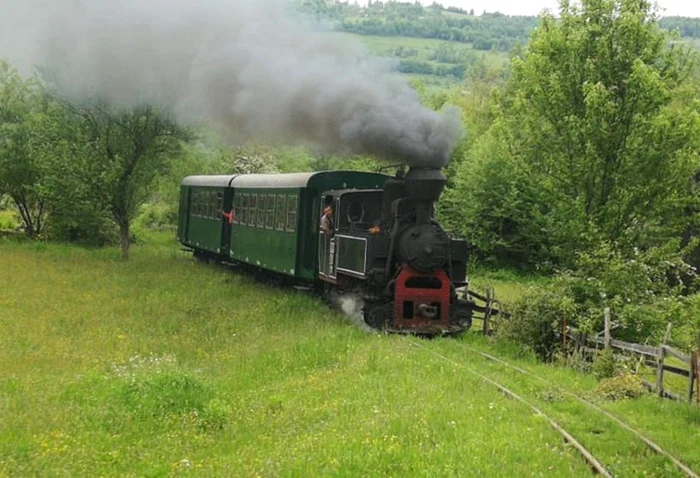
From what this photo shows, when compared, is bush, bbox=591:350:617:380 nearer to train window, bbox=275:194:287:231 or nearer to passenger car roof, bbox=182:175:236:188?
train window, bbox=275:194:287:231

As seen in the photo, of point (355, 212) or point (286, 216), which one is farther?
point (286, 216)

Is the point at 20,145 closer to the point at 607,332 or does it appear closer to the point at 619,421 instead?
the point at 607,332

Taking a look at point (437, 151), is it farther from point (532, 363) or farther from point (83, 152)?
point (83, 152)

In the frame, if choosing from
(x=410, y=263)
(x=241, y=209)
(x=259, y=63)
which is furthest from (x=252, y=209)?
(x=410, y=263)

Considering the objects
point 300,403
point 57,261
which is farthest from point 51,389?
point 57,261

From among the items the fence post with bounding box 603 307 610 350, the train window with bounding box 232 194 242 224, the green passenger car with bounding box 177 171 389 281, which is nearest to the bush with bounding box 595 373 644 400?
the fence post with bounding box 603 307 610 350

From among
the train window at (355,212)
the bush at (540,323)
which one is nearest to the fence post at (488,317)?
the bush at (540,323)

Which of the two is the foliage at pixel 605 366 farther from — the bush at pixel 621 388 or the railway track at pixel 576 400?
the railway track at pixel 576 400

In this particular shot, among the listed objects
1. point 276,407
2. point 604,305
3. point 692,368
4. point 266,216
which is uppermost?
point 266,216

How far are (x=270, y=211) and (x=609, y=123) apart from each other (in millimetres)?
8133

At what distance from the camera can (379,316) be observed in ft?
50.1

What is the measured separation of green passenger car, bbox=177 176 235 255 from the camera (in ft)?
86.4

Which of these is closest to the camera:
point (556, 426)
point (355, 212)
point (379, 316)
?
point (556, 426)

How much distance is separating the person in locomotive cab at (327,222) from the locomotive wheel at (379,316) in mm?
2319
